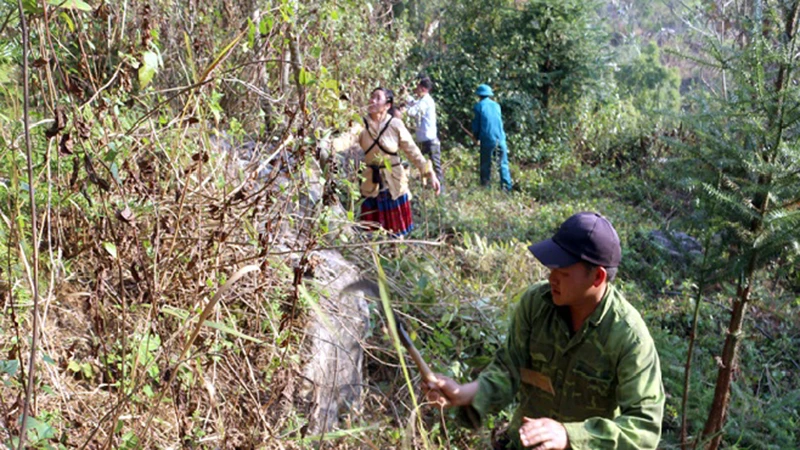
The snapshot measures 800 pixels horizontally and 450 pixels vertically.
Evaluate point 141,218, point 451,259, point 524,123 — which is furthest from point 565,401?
point 524,123

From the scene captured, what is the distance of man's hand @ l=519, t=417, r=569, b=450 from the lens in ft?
7.32

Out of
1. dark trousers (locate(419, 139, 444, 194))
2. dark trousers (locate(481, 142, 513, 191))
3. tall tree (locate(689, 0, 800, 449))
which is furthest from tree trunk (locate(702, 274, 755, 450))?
dark trousers (locate(481, 142, 513, 191))

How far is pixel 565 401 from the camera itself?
110 inches

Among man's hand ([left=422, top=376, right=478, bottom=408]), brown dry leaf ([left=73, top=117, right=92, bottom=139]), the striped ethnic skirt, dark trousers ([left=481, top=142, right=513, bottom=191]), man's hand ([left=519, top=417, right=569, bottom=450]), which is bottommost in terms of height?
dark trousers ([left=481, top=142, right=513, bottom=191])

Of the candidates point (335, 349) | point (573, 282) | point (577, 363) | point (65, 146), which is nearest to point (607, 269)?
point (573, 282)

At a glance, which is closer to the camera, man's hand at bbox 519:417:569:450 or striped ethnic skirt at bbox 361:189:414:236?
man's hand at bbox 519:417:569:450

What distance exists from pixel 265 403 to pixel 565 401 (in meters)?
1.38

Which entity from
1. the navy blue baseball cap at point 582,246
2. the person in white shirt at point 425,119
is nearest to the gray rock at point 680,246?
the navy blue baseball cap at point 582,246

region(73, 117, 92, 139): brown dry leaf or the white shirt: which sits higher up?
region(73, 117, 92, 139): brown dry leaf

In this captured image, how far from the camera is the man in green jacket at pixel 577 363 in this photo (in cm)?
240

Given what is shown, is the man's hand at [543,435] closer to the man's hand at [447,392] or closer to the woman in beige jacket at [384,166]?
the man's hand at [447,392]

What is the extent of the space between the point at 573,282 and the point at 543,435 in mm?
561

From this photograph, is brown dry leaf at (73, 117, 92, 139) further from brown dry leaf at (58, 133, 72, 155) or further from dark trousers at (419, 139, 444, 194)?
dark trousers at (419, 139, 444, 194)

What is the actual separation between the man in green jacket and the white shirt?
756cm
